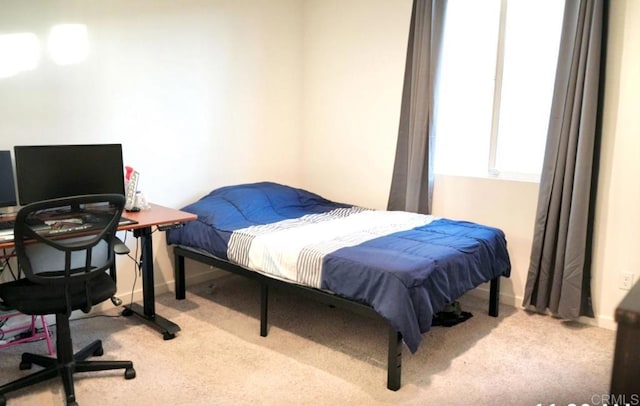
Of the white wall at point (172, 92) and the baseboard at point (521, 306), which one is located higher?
the white wall at point (172, 92)

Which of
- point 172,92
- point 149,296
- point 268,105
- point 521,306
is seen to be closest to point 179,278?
point 149,296

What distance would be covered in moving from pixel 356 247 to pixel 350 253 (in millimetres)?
113

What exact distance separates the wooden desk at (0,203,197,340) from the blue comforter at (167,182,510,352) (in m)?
0.35

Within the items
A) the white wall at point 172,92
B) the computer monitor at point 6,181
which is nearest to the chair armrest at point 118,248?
the computer monitor at point 6,181

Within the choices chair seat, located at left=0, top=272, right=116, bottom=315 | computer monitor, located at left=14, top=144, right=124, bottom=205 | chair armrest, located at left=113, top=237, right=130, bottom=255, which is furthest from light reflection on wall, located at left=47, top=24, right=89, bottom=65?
chair seat, located at left=0, top=272, right=116, bottom=315

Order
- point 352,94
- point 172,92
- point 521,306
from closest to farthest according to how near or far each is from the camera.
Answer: point 521,306
point 172,92
point 352,94

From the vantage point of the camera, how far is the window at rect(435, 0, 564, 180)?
335cm

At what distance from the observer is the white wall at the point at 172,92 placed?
2926 mm

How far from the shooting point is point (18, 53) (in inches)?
110

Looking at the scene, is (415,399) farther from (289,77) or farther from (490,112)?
(289,77)

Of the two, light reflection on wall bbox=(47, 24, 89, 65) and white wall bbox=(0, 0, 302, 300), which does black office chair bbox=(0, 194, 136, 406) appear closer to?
white wall bbox=(0, 0, 302, 300)

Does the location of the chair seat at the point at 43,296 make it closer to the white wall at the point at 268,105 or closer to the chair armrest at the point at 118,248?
the chair armrest at the point at 118,248

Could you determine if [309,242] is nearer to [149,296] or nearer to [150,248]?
[150,248]

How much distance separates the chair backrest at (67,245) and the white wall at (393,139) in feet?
7.36
